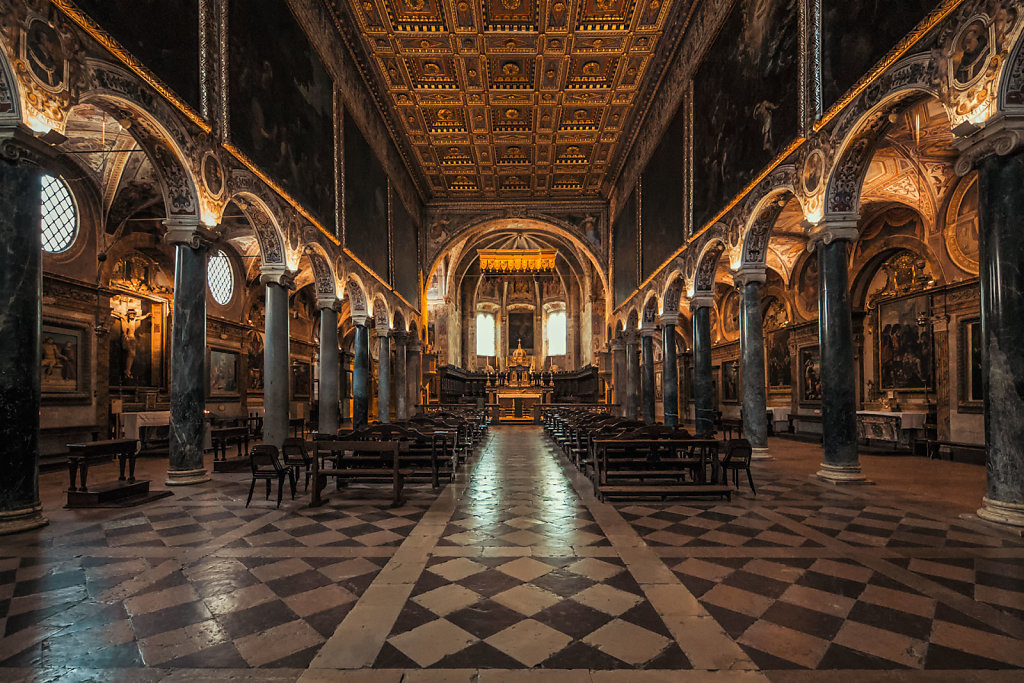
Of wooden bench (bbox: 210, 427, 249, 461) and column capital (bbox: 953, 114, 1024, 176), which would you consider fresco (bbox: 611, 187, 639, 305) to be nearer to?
wooden bench (bbox: 210, 427, 249, 461)

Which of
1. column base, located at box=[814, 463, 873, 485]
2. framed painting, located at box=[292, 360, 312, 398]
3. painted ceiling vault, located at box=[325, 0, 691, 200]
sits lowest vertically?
column base, located at box=[814, 463, 873, 485]

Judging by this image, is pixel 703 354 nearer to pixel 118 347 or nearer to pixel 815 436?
pixel 815 436

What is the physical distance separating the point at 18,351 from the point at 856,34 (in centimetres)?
1179

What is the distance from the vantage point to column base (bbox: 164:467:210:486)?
29.3 feet

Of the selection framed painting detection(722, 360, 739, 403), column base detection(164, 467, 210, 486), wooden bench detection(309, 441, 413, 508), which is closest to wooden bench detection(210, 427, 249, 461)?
column base detection(164, 467, 210, 486)

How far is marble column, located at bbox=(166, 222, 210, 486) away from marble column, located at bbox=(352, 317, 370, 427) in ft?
29.3

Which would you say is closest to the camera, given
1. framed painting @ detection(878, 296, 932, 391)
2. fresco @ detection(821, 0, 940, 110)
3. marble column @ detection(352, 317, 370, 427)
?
fresco @ detection(821, 0, 940, 110)

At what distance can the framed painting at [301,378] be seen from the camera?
2602cm

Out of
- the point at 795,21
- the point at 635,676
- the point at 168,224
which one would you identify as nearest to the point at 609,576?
the point at 635,676

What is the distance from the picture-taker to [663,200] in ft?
60.3

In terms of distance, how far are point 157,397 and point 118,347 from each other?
199cm

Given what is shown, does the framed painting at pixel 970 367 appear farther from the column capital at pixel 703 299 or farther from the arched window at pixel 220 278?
the arched window at pixel 220 278

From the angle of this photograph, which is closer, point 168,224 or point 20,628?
point 20,628

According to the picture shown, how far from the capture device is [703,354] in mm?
14758
